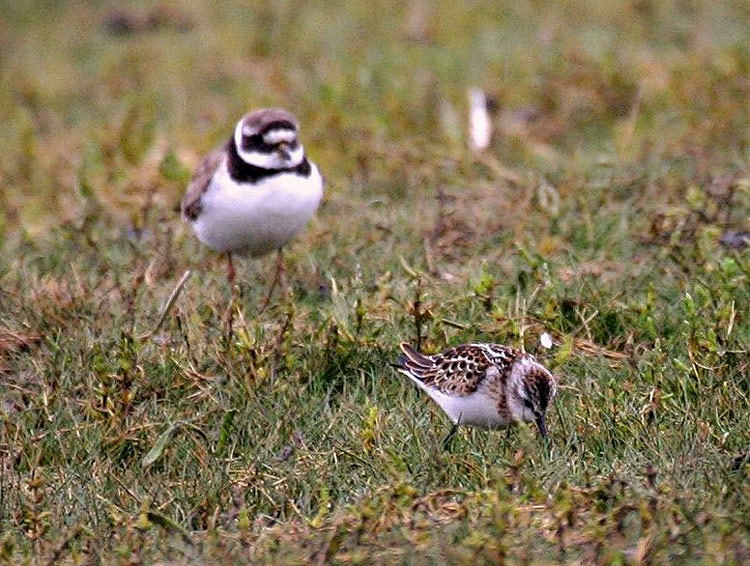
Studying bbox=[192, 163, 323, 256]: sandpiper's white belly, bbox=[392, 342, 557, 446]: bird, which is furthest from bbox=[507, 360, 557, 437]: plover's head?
bbox=[192, 163, 323, 256]: sandpiper's white belly

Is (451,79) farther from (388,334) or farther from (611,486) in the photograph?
(611,486)

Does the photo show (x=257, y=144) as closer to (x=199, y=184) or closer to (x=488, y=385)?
(x=199, y=184)

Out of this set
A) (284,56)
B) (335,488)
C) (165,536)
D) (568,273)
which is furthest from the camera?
(284,56)

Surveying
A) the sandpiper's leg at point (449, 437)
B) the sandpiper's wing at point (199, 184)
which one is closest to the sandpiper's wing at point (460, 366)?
the sandpiper's leg at point (449, 437)

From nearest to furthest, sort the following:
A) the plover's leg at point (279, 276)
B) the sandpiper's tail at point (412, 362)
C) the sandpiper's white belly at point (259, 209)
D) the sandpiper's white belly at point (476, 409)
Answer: the sandpiper's white belly at point (476, 409) < the sandpiper's tail at point (412, 362) < the plover's leg at point (279, 276) < the sandpiper's white belly at point (259, 209)

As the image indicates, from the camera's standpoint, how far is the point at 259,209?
7.71 meters

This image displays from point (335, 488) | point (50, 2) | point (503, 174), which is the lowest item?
point (335, 488)

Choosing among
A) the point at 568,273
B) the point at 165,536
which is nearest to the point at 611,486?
the point at 165,536

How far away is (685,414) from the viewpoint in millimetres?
5898

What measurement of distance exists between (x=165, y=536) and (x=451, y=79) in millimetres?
6647

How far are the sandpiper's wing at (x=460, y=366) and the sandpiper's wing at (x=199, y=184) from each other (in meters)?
2.00

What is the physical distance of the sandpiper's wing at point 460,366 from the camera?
5973 mm

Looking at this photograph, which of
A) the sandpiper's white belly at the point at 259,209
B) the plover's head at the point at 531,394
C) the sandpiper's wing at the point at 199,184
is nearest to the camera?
the plover's head at the point at 531,394

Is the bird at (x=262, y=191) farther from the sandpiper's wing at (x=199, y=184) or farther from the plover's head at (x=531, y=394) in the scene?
the plover's head at (x=531, y=394)
